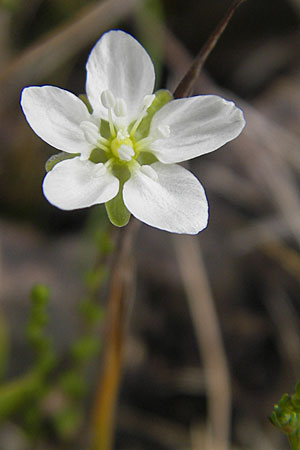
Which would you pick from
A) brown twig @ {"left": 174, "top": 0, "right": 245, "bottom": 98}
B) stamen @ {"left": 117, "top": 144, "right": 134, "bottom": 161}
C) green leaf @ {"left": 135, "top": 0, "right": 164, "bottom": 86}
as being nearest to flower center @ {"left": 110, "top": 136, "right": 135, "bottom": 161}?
stamen @ {"left": 117, "top": 144, "right": 134, "bottom": 161}

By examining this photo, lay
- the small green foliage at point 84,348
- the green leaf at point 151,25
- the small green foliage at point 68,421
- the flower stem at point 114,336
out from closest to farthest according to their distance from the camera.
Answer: the flower stem at point 114,336
the small green foliage at point 84,348
the small green foliage at point 68,421
the green leaf at point 151,25

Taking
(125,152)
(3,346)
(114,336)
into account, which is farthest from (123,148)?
Answer: (3,346)

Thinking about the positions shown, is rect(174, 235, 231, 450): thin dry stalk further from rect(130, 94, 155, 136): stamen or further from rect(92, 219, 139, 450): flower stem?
rect(130, 94, 155, 136): stamen

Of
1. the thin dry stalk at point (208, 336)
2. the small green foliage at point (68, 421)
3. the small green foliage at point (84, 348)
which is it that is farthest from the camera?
the thin dry stalk at point (208, 336)

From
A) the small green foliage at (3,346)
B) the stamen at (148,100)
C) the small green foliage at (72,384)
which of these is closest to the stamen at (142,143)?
the stamen at (148,100)

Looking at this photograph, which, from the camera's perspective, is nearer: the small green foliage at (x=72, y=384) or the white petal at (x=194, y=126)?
the white petal at (x=194, y=126)

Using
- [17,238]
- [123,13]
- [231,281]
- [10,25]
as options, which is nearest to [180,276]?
[231,281]

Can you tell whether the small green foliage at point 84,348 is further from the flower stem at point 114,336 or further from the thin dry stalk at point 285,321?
the thin dry stalk at point 285,321
